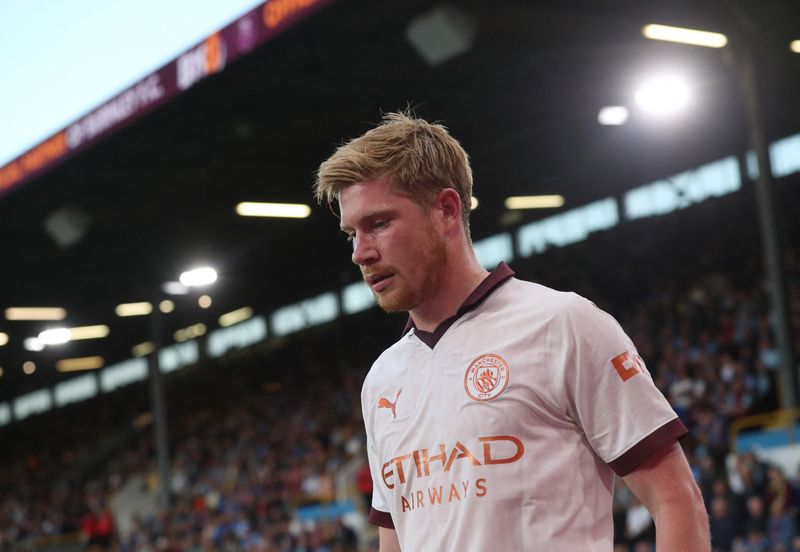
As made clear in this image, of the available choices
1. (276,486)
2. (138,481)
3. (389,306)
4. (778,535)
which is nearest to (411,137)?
(389,306)

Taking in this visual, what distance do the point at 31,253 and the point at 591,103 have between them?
13068mm

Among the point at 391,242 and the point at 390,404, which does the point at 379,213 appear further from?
the point at 390,404

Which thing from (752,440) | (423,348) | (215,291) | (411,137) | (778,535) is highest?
(215,291)

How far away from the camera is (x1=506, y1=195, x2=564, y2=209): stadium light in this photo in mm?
24422

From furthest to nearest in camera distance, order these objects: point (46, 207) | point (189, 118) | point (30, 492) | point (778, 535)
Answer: point (30, 492), point (46, 207), point (189, 118), point (778, 535)

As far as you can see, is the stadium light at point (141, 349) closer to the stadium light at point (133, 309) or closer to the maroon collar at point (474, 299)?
the stadium light at point (133, 309)

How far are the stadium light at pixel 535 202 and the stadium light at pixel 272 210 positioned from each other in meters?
Result: 4.68

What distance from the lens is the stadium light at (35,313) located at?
29.7m

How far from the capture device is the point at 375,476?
8.98ft

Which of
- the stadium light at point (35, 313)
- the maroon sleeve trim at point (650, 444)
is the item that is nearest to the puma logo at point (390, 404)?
the maroon sleeve trim at point (650, 444)

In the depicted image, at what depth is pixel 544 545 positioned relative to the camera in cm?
227

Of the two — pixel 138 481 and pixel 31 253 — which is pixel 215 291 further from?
pixel 31 253

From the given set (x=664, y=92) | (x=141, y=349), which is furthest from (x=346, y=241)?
(x=141, y=349)

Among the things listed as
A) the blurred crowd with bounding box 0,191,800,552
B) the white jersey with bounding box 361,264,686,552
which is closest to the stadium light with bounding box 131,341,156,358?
the blurred crowd with bounding box 0,191,800,552
